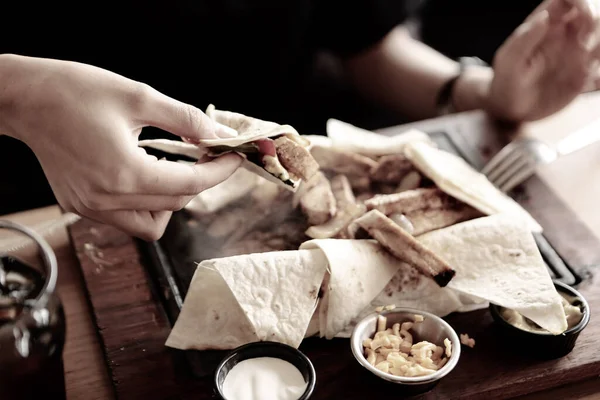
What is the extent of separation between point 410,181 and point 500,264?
0.94 ft

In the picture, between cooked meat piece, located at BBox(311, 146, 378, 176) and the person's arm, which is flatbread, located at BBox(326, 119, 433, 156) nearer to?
cooked meat piece, located at BBox(311, 146, 378, 176)

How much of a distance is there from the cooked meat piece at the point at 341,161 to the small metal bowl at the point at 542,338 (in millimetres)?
432

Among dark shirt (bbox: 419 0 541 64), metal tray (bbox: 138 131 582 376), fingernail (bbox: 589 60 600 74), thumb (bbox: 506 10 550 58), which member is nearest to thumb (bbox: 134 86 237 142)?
metal tray (bbox: 138 131 582 376)

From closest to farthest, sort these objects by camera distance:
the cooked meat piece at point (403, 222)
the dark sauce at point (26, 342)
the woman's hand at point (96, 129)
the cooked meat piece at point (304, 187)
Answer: the dark sauce at point (26, 342), the woman's hand at point (96, 129), the cooked meat piece at point (403, 222), the cooked meat piece at point (304, 187)

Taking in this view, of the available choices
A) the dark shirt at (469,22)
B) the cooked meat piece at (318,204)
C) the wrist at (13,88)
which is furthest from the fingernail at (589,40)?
the dark shirt at (469,22)

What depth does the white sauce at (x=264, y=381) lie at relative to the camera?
1.05 meters

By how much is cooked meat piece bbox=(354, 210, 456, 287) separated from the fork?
1.42 ft

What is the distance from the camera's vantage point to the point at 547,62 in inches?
68.7

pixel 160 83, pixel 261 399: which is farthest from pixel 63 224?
pixel 261 399

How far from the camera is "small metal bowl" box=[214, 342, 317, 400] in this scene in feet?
3.52

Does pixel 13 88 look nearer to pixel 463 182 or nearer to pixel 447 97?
pixel 463 182

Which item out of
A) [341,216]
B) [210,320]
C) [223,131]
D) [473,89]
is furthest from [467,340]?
[473,89]

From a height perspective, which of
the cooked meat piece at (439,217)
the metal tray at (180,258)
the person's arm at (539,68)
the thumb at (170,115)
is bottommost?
the metal tray at (180,258)

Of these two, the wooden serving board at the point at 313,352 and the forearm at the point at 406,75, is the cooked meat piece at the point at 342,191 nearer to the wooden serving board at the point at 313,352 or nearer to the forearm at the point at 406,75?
the wooden serving board at the point at 313,352
